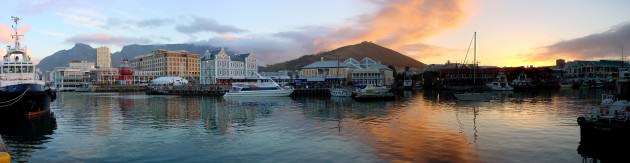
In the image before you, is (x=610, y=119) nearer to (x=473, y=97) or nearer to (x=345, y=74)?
(x=473, y=97)

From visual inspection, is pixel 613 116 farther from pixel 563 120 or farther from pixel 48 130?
pixel 48 130

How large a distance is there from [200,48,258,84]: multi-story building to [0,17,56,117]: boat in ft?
281

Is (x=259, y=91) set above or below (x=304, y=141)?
above

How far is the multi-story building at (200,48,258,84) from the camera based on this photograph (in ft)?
438

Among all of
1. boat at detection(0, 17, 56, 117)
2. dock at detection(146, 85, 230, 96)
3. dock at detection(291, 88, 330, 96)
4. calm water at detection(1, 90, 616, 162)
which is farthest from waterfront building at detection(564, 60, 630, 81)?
boat at detection(0, 17, 56, 117)

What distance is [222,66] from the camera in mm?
136750

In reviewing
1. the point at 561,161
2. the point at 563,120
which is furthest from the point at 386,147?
the point at 563,120

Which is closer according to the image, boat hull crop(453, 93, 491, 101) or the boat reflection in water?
the boat reflection in water

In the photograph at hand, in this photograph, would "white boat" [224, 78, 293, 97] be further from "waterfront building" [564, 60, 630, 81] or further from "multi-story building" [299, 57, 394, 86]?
"waterfront building" [564, 60, 630, 81]

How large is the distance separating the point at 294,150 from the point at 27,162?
1060cm

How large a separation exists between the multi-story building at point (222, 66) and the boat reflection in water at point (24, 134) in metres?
93.5

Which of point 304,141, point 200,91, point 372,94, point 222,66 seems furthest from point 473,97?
point 222,66

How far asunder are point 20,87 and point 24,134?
29.0 ft

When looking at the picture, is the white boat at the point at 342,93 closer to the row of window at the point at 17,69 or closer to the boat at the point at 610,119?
the row of window at the point at 17,69
